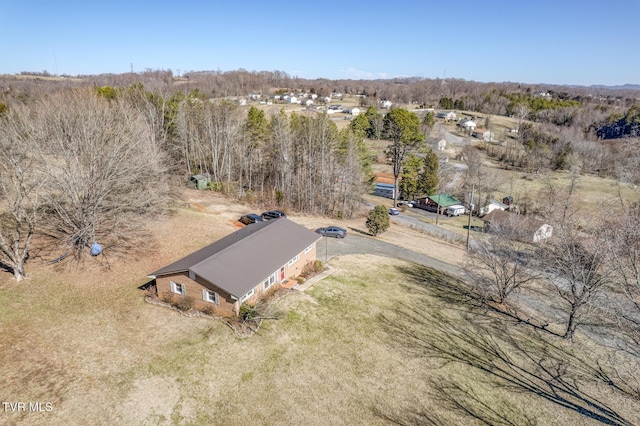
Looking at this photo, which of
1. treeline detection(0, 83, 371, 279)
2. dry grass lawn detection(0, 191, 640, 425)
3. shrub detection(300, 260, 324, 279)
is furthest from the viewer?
shrub detection(300, 260, 324, 279)

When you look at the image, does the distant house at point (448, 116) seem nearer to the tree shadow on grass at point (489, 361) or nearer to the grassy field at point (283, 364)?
the tree shadow on grass at point (489, 361)

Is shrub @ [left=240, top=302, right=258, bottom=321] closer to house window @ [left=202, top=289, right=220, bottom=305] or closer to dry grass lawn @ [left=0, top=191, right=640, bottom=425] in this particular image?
dry grass lawn @ [left=0, top=191, right=640, bottom=425]

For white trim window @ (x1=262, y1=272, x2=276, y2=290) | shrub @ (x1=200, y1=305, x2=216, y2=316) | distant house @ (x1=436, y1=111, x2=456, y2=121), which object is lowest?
shrub @ (x1=200, y1=305, x2=216, y2=316)

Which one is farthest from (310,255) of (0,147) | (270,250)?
(0,147)

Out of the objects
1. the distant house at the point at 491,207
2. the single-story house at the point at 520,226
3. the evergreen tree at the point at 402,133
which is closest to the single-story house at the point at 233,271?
the single-story house at the point at 520,226

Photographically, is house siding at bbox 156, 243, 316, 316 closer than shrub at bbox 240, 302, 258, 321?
No

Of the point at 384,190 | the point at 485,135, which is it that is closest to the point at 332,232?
the point at 384,190

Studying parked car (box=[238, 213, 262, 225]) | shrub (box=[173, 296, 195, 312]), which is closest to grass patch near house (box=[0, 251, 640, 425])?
shrub (box=[173, 296, 195, 312])

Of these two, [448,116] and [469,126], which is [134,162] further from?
[448,116]

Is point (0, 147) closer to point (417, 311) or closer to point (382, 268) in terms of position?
point (382, 268)
